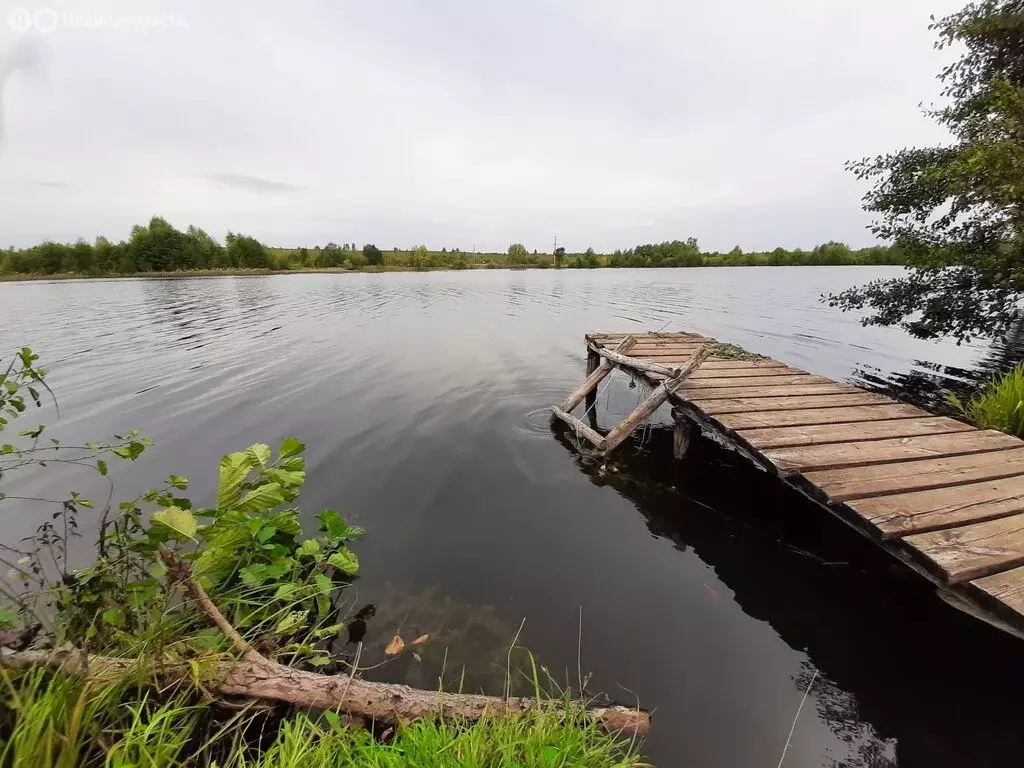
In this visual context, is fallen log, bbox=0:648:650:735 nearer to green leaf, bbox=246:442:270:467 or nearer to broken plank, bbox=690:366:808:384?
green leaf, bbox=246:442:270:467

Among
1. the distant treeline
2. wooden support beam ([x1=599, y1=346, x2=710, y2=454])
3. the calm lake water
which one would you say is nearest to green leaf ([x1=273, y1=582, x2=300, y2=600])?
the calm lake water

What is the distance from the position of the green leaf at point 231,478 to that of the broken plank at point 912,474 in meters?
5.22

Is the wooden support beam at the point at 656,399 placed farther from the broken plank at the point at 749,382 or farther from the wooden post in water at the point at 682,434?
the wooden post in water at the point at 682,434

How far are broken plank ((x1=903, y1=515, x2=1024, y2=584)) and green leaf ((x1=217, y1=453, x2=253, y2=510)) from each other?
5.26 meters

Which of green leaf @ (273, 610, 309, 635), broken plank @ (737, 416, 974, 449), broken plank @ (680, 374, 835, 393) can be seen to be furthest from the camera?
broken plank @ (680, 374, 835, 393)

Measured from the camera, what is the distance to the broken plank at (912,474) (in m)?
3.86

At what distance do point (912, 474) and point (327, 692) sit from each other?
5433 millimetres

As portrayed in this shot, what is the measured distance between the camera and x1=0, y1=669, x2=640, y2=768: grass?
197 centimetres

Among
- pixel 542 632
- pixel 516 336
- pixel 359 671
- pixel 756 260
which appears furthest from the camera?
pixel 756 260

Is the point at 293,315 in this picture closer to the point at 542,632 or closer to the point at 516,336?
the point at 516,336

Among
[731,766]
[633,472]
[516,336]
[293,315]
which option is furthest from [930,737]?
[293,315]

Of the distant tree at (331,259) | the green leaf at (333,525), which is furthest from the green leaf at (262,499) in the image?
the distant tree at (331,259)

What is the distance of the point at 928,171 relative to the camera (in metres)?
8.19

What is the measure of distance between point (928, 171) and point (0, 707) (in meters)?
13.7
